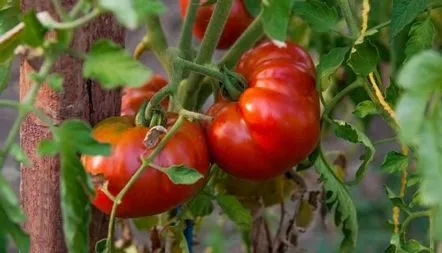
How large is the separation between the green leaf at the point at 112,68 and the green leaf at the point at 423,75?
0.55ft

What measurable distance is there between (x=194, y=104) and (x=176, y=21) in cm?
170

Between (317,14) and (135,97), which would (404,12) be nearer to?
(317,14)

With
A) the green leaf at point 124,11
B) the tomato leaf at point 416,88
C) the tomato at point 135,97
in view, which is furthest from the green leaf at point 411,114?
the tomato at point 135,97

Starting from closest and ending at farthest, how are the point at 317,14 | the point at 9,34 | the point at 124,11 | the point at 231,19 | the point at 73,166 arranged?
the point at 124,11 → the point at 73,166 → the point at 9,34 → the point at 317,14 → the point at 231,19

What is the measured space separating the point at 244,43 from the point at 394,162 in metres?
0.23

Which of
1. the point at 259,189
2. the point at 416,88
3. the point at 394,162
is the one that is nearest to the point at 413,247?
the point at 394,162

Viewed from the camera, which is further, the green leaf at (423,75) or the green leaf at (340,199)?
the green leaf at (340,199)

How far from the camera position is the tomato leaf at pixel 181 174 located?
78cm

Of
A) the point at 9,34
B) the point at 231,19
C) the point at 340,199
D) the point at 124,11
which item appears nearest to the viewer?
the point at 124,11

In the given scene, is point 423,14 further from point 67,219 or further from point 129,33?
point 129,33

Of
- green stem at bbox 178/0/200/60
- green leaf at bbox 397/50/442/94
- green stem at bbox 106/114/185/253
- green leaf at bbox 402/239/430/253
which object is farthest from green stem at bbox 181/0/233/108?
green leaf at bbox 397/50/442/94

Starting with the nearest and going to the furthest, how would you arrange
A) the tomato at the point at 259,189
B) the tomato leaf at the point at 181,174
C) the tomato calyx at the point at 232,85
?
the tomato leaf at the point at 181,174, the tomato calyx at the point at 232,85, the tomato at the point at 259,189

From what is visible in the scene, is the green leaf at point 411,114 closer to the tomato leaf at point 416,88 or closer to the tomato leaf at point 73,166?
the tomato leaf at point 416,88

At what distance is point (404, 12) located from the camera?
0.84 m
